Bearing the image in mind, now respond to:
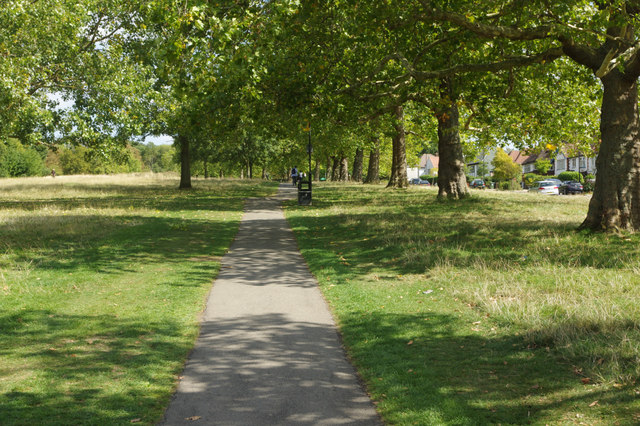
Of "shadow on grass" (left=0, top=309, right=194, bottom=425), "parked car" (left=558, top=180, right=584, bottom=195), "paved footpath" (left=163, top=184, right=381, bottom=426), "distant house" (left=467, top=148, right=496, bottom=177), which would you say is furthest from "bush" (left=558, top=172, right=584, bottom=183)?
"shadow on grass" (left=0, top=309, right=194, bottom=425)

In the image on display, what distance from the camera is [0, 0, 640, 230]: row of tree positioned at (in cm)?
1175

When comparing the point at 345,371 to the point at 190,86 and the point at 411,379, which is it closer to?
the point at 411,379

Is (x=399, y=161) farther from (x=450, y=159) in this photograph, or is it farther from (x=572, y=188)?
(x=572, y=188)

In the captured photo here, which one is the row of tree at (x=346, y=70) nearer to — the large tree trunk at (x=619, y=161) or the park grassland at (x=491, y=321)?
the large tree trunk at (x=619, y=161)

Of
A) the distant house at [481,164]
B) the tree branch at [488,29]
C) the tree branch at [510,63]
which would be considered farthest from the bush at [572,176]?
the tree branch at [488,29]

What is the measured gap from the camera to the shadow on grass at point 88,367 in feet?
15.2

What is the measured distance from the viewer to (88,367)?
18.8 ft

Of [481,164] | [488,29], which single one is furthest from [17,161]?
[488,29]

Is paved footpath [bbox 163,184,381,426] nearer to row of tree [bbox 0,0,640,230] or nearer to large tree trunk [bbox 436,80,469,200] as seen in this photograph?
row of tree [bbox 0,0,640,230]

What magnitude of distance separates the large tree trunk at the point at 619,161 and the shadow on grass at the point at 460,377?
8.01 meters

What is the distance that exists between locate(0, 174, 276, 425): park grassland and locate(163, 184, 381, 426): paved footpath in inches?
11.2

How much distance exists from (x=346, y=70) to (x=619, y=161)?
8.81m

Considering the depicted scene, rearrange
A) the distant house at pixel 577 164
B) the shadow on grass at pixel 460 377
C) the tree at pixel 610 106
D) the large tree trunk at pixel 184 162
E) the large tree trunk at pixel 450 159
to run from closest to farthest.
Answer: the shadow on grass at pixel 460 377
the tree at pixel 610 106
the large tree trunk at pixel 450 159
the large tree trunk at pixel 184 162
the distant house at pixel 577 164

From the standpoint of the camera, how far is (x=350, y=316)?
25.6ft
